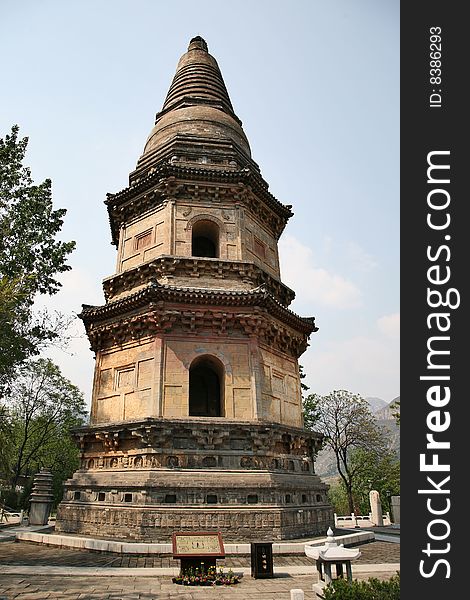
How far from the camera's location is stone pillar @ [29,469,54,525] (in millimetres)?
19375

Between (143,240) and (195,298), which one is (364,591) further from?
(143,240)

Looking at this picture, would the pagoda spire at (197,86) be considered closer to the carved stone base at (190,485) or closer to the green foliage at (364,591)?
the carved stone base at (190,485)

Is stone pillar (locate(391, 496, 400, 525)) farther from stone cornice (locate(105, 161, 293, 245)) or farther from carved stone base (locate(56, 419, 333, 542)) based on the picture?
stone cornice (locate(105, 161, 293, 245))

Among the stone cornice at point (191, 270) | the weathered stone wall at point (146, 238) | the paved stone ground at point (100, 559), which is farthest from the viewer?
the weathered stone wall at point (146, 238)

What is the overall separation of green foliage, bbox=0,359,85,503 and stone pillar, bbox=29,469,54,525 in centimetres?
1421

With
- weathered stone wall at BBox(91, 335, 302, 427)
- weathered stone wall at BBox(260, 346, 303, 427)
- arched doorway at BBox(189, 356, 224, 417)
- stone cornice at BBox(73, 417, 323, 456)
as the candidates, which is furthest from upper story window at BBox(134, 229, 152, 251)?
stone cornice at BBox(73, 417, 323, 456)

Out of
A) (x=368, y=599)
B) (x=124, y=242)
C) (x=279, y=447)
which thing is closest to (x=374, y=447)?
(x=279, y=447)

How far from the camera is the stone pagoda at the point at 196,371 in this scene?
46.6ft

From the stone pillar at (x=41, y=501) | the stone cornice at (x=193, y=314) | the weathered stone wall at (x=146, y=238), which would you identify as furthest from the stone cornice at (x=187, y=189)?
the stone pillar at (x=41, y=501)

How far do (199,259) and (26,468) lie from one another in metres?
27.6

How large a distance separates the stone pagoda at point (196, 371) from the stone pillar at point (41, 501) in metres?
4.10

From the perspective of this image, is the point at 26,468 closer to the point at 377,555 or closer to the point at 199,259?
the point at 199,259

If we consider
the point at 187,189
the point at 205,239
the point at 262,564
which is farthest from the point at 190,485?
the point at 187,189

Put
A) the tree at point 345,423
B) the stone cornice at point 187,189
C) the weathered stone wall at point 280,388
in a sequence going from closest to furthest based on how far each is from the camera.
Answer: the weathered stone wall at point 280,388
the stone cornice at point 187,189
the tree at point 345,423
